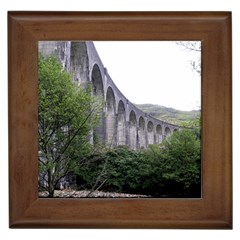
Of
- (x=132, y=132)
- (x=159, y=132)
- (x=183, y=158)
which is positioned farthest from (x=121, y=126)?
(x=183, y=158)

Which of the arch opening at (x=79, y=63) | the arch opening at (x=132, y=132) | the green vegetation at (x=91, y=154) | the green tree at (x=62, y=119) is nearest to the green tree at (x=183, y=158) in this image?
the green vegetation at (x=91, y=154)

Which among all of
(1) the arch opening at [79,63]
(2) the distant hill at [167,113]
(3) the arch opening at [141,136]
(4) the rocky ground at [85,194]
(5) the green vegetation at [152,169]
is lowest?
(4) the rocky ground at [85,194]

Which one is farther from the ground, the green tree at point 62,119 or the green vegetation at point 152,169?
the green tree at point 62,119

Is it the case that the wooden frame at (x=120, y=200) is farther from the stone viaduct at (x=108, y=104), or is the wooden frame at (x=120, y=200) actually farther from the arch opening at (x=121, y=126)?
the arch opening at (x=121, y=126)

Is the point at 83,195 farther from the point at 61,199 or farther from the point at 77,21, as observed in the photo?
the point at 77,21

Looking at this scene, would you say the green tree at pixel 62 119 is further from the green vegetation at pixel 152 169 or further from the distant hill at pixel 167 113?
the distant hill at pixel 167 113

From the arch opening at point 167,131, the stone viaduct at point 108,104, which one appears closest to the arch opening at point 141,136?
the stone viaduct at point 108,104
